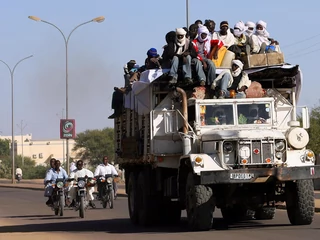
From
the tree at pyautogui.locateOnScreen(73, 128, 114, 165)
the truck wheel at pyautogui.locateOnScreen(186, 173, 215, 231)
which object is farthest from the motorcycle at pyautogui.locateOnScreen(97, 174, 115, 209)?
the tree at pyautogui.locateOnScreen(73, 128, 114, 165)

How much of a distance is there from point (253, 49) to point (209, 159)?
11.4ft

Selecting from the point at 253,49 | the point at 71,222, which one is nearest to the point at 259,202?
the point at 253,49

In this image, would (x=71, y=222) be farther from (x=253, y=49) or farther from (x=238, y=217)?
(x=253, y=49)

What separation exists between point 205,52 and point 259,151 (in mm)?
2852

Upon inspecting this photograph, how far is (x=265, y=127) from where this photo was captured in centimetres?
1644

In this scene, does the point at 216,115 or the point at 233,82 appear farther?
the point at 233,82

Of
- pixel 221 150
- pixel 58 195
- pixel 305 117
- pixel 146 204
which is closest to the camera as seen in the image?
pixel 221 150

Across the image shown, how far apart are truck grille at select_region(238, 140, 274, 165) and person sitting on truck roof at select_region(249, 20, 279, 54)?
2.76 m

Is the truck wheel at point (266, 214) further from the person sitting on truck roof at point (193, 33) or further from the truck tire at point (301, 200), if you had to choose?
the person sitting on truck roof at point (193, 33)

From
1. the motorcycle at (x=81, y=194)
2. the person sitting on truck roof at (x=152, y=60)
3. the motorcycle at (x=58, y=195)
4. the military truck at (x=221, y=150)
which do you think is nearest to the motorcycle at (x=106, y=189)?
the motorcycle at (x=58, y=195)

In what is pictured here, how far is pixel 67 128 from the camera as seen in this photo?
46.2 metres

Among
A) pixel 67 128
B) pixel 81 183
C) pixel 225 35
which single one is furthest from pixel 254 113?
pixel 67 128

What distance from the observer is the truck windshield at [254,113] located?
16531mm

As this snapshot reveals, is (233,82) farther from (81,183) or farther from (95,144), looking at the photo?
(95,144)
